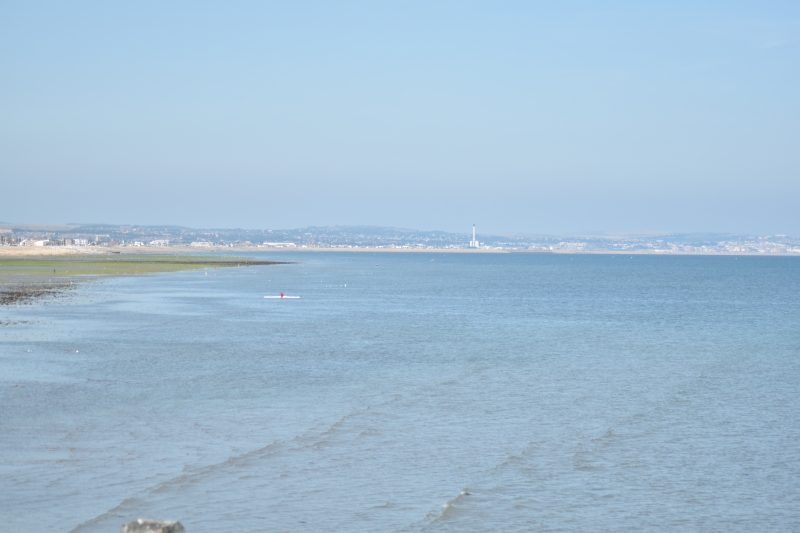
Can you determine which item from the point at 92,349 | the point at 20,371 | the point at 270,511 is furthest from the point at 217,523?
the point at 92,349

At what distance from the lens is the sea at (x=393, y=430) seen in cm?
1405

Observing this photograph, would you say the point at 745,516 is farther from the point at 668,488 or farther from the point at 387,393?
the point at 387,393

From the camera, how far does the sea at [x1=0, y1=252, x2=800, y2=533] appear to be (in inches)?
553

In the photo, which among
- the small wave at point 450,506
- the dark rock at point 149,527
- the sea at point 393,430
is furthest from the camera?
the sea at point 393,430

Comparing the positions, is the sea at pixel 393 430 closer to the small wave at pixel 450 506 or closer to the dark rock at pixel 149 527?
the small wave at pixel 450 506

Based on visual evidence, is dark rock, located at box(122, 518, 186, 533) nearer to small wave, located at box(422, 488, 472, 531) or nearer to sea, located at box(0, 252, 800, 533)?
sea, located at box(0, 252, 800, 533)

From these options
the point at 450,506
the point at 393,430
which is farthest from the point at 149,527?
the point at 393,430

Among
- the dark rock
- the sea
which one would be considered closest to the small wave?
the sea

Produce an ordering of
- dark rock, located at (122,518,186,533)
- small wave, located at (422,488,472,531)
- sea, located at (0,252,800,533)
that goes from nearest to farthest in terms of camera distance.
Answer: dark rock, located at (122,518,186,533) → small wave, located at (422,488,472,531) → sea, located at (0,252,800,533)

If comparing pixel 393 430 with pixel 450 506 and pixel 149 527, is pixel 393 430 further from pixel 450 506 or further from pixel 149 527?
pixel 149 527

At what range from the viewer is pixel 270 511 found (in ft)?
45.4

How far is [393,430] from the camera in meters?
19.9

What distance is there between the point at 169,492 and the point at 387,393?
430 inches

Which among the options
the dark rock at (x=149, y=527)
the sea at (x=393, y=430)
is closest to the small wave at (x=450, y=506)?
the sea at (x=393, y=430)
